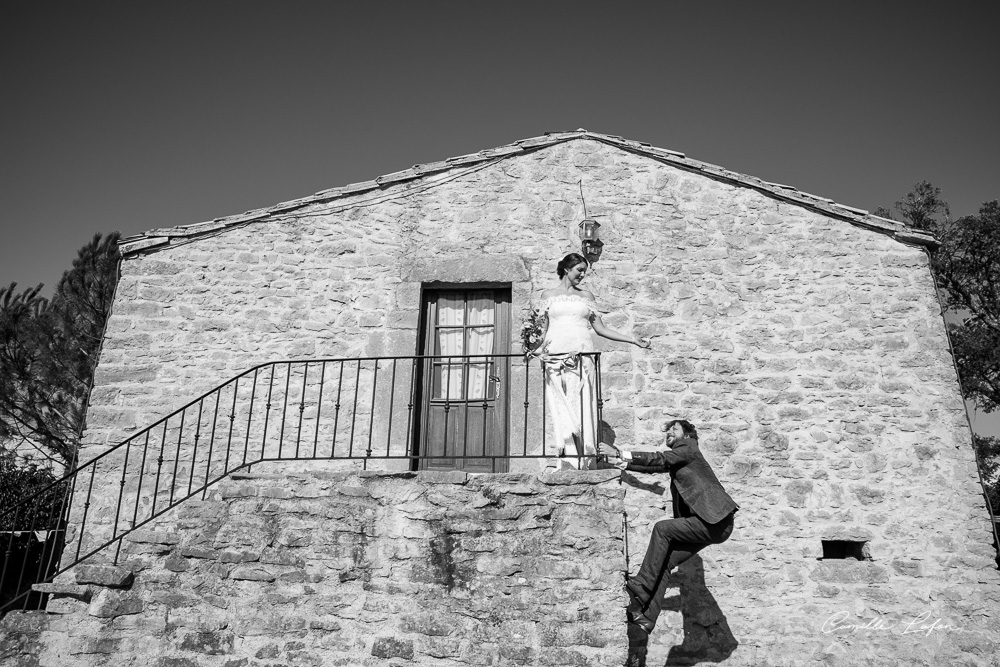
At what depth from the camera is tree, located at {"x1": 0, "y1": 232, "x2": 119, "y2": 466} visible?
1081 cm

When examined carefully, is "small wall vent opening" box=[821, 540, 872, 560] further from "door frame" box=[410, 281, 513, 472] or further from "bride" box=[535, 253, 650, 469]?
"door frame" box=[410, 281, 513, 472]

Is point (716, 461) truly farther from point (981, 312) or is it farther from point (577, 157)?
point (981, 312)

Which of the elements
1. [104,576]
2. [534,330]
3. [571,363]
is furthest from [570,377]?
[104,576]

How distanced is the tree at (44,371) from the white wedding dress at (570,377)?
830 cm

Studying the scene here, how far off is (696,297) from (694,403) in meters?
1.15

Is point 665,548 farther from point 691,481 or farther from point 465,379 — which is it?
point 465,379

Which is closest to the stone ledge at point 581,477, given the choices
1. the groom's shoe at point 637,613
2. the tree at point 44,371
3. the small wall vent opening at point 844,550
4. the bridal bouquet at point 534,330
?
the groom's shoe at point 637,613

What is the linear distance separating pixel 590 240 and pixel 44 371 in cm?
914

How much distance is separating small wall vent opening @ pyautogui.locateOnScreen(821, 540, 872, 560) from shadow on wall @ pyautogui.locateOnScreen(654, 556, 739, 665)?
118cm

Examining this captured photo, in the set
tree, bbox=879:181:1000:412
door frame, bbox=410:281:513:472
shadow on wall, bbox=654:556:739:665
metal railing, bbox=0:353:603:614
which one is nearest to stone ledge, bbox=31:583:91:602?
metal railing, bbox=0:353:603:614

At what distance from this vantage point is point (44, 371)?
35.8ft

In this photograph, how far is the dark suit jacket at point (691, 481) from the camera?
4.79 metres

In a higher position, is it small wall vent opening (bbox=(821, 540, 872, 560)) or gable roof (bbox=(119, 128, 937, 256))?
gable roof (bbox=(119, 128, 937, 256))

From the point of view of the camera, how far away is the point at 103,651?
15.4ft
